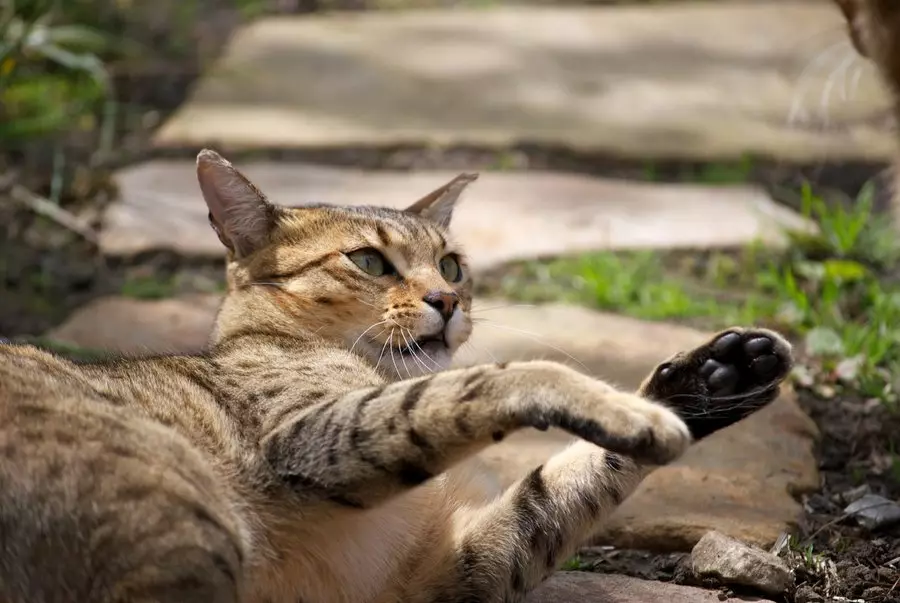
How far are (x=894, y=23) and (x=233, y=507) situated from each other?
2.06m

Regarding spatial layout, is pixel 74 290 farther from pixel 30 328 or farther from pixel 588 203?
pixel 588 203

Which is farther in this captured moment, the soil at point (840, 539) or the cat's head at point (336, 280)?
the cat's head at point (336, 280)

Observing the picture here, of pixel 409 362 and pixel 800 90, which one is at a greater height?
pixel 409 362

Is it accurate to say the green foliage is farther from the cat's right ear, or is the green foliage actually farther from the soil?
the soil

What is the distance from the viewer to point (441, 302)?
321 cm

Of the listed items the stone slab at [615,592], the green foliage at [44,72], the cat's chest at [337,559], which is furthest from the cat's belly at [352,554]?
the green foliage at [44,72]

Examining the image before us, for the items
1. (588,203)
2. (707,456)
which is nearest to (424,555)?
(707,456)

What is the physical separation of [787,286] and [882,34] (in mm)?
1342

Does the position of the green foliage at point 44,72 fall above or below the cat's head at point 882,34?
below

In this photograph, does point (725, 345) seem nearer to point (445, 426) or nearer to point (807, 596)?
point (807, 596)

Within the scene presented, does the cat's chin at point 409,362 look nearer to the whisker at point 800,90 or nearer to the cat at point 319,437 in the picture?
the cat at point 319,437

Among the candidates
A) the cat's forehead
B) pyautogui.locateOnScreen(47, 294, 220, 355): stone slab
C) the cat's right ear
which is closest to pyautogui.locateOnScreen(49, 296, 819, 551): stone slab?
pyautogui.locateOnScreen(47, 294, 220, 355): stone slab

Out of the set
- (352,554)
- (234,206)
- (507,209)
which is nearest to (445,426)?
(352,554)

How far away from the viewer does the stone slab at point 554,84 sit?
576cm
